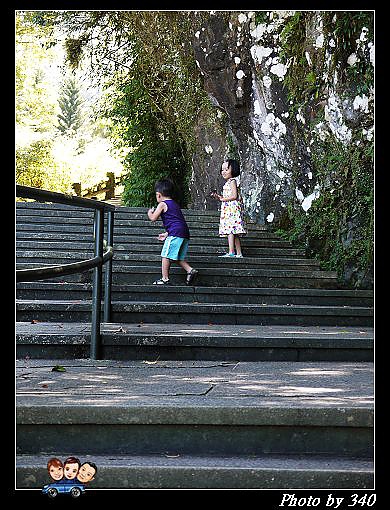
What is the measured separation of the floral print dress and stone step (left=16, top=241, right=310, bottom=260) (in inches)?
→ 13.6

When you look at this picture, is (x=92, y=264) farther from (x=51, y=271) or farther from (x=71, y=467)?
(x=71, y=467)

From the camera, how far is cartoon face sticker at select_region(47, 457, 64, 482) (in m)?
3.11

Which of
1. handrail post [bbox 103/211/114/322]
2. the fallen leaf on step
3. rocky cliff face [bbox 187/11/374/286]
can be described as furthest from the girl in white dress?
the fallen leaf on step

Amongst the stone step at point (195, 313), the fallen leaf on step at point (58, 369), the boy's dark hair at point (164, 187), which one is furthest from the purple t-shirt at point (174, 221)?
the fallen leaf on step at point (58, 369)

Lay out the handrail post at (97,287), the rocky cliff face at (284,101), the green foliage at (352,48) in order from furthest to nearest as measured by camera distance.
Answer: the rocky cliff face at (284,101) < the green foliage at (352,48) < the handrail post at (97,287)

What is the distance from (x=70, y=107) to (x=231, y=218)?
2729 inches

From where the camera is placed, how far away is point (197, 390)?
4.02 m

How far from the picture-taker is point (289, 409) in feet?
11.6

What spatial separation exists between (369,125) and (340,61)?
3.01 ft

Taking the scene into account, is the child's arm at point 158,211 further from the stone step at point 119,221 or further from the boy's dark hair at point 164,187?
the stone step at point 119,221

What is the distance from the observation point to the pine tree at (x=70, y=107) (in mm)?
75250

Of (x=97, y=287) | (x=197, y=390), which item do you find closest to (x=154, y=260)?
(x=97, y=287)
